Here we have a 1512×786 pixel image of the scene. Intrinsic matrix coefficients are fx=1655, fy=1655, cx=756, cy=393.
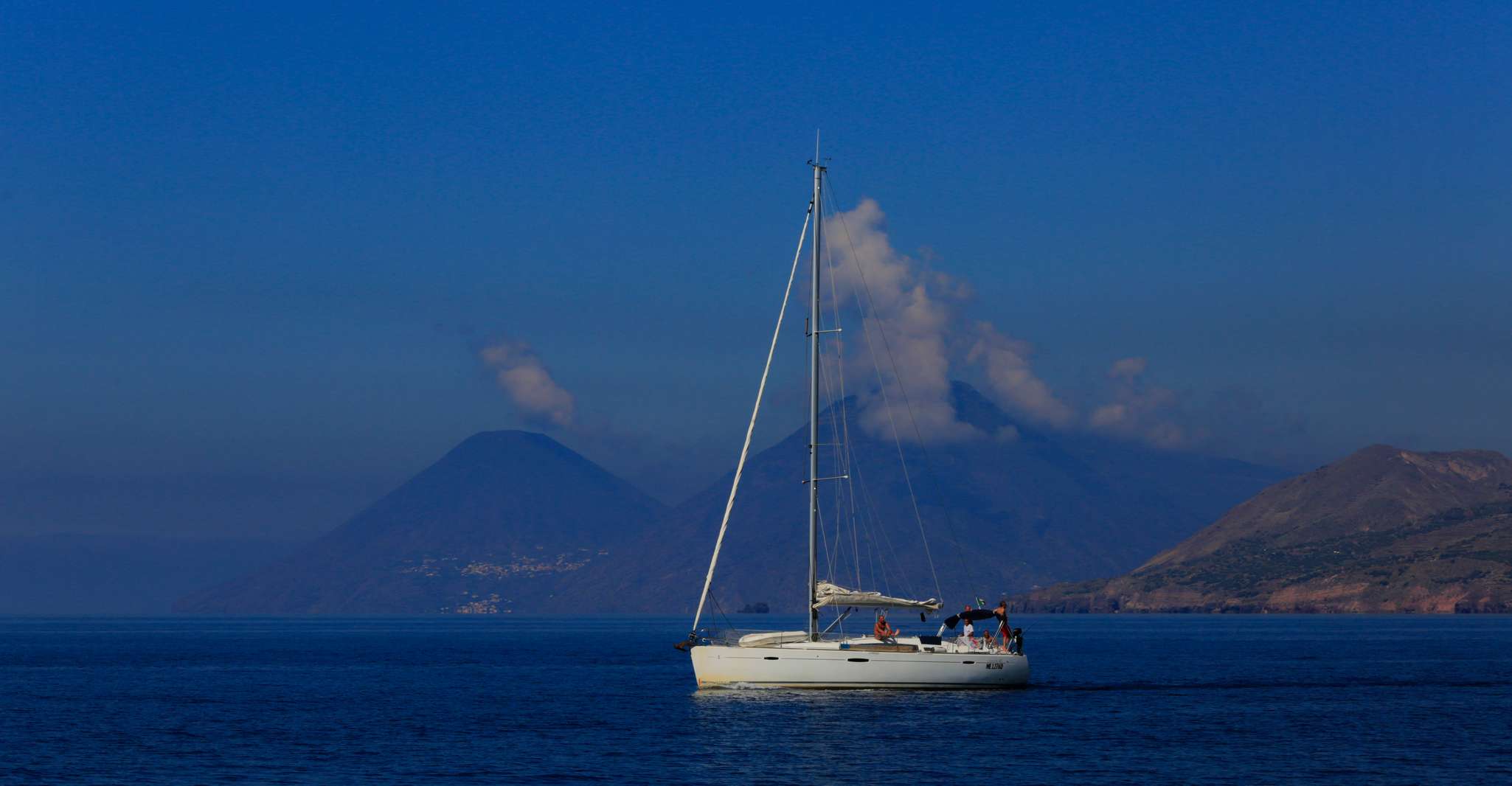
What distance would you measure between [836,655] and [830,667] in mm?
760

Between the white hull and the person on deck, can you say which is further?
the person on deck

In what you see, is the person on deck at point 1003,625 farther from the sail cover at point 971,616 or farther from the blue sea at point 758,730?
the blue sea at point 758,730

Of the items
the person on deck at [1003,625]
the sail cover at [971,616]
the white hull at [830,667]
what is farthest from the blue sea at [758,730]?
the sail cover at [971,616]

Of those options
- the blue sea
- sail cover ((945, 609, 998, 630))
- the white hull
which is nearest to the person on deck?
sail cover ((945, 609, 998, 630))

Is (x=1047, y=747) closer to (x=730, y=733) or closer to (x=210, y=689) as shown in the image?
(x=730, y=733)

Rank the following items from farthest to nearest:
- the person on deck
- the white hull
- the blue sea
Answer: the person on deck → the white hull → the blue sea

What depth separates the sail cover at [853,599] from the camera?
89494 millimetres

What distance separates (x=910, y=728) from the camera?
7794 centimetres

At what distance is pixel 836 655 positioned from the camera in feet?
282

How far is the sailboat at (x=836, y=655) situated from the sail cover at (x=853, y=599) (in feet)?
0.19

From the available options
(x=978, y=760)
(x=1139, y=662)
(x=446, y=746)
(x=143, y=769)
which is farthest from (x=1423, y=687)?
(x=143, y=769)

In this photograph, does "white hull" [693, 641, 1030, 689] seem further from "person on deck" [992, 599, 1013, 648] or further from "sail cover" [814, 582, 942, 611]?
"person on deck" [992, 599, 1013, 648]

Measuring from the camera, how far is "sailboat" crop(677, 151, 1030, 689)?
86.4 metres

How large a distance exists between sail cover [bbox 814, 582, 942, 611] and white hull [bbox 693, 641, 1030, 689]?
3.29 m
